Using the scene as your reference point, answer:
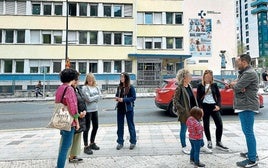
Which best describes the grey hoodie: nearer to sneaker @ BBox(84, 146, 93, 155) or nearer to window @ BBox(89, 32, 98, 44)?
sneaker @ BBox(84, 146, 93, 155)

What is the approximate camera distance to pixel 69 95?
418 centimetres

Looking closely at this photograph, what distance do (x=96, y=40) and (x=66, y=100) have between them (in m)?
27.7

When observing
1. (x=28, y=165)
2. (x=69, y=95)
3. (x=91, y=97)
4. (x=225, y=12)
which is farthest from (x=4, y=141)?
(x=225, y=12)

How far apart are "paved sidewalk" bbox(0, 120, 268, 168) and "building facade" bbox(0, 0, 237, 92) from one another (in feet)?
72.7

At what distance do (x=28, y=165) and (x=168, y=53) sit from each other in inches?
1129

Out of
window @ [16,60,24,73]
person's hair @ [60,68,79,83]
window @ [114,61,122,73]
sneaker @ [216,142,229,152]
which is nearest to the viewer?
person's hair @ [60,68,79,83]

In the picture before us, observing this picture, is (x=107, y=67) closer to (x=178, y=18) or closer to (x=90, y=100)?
(x=178, y=18)

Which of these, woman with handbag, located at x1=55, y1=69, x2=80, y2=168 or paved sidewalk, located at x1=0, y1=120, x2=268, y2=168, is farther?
paved sidewalk, located at x1=0, y1=120, x2=268, y2=168

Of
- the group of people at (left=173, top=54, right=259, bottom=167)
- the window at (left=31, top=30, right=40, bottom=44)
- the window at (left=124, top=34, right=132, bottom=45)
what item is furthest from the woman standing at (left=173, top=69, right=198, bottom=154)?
the window at (left=31, top=30, right=40, bottom=44)

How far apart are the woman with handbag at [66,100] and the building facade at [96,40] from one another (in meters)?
25.2

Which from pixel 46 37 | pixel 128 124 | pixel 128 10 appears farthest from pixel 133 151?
pixel 128 10

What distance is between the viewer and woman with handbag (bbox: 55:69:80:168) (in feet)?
13.7

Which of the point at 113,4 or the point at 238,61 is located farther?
the point at 113,4

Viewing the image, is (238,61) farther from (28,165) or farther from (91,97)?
(28,165)
